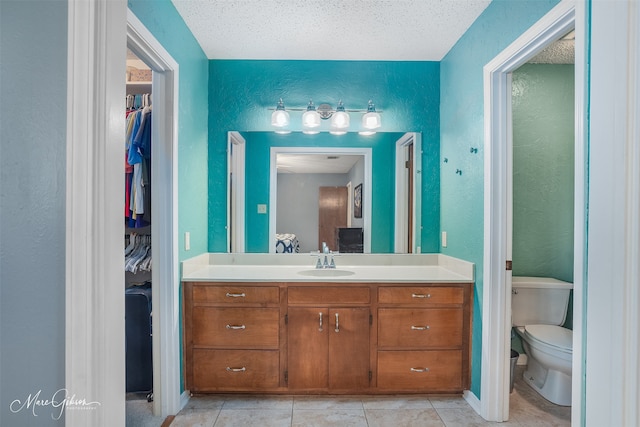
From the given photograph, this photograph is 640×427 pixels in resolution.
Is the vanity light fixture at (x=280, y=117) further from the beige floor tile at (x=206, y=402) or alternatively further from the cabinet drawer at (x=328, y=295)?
the beige floor tile at (x=206, y=402)

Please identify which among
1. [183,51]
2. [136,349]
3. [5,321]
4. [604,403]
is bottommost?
[136,349]

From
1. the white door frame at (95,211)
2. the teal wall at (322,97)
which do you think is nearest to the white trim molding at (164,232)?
the teal wall at (322,97)

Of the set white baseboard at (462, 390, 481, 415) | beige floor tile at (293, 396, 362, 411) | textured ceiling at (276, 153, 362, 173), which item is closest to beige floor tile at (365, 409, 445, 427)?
beige floor tile at (293, 396, 362, 411)

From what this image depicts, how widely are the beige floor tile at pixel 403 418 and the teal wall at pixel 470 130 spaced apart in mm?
345

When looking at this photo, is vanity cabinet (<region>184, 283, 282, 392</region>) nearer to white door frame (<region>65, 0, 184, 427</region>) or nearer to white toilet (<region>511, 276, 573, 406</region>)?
white door frame (<region>65, 0, 184, 427</region>)

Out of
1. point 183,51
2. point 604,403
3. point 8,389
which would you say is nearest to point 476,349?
point 604,403

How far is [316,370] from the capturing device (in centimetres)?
223

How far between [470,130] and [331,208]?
115cm

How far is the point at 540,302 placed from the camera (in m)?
2.53

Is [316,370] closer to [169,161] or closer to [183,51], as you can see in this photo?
[169,161]

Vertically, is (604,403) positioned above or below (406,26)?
below

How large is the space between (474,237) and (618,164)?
1.69 metres

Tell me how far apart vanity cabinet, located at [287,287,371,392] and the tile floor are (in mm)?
124

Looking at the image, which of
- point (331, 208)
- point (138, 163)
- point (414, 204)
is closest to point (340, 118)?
point (331, 208)
